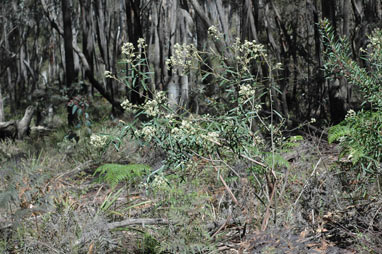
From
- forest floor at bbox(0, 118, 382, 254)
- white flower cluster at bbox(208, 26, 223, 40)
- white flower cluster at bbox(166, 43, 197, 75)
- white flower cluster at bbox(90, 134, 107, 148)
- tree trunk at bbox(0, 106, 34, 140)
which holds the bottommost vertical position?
Result: tree trunk at bbox(0, 106, 34, 140)

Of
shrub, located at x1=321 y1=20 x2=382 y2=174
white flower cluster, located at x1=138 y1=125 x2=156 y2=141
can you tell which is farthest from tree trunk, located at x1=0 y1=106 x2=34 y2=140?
shrub, located at x1=321 y1=20 x2=382 y2=174

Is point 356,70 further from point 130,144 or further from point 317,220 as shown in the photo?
point 130,144

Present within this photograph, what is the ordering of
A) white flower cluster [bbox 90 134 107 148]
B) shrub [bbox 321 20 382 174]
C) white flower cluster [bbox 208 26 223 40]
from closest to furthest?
1. white flower cluster [bbox 90 134 107 148]
2. shrub [bbox 321 20 382 174]
3. white flower cluster [bbox 208 26 223 40]

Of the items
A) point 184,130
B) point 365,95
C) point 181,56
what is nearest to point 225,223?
point 184,130

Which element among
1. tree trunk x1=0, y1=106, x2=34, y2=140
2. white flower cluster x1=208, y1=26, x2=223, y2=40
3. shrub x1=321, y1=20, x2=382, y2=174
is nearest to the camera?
shrub x1=321, y1=20, x2=382, y2=174

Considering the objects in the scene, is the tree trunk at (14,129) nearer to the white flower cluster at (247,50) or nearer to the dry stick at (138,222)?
the dry stick at (138,222)

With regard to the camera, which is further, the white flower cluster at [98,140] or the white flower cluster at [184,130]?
the white flower cluster at [98,140]

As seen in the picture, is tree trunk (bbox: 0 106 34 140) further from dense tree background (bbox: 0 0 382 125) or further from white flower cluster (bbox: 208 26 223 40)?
white flower cluster (bbox: 208 26 223 40)

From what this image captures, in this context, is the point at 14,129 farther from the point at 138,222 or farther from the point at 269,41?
the point at 138,222

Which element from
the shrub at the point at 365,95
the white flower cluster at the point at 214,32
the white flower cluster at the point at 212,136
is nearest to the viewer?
the white flower cluster at the point at 212,136

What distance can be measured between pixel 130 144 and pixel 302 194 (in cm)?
353

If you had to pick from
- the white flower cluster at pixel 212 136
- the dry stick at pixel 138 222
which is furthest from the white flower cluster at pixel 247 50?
the dry stick at pixel 138 222

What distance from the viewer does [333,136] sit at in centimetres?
429

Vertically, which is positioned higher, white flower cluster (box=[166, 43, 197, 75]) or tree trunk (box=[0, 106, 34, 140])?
white flower cluster (box=[166, 43, 197, 75])
